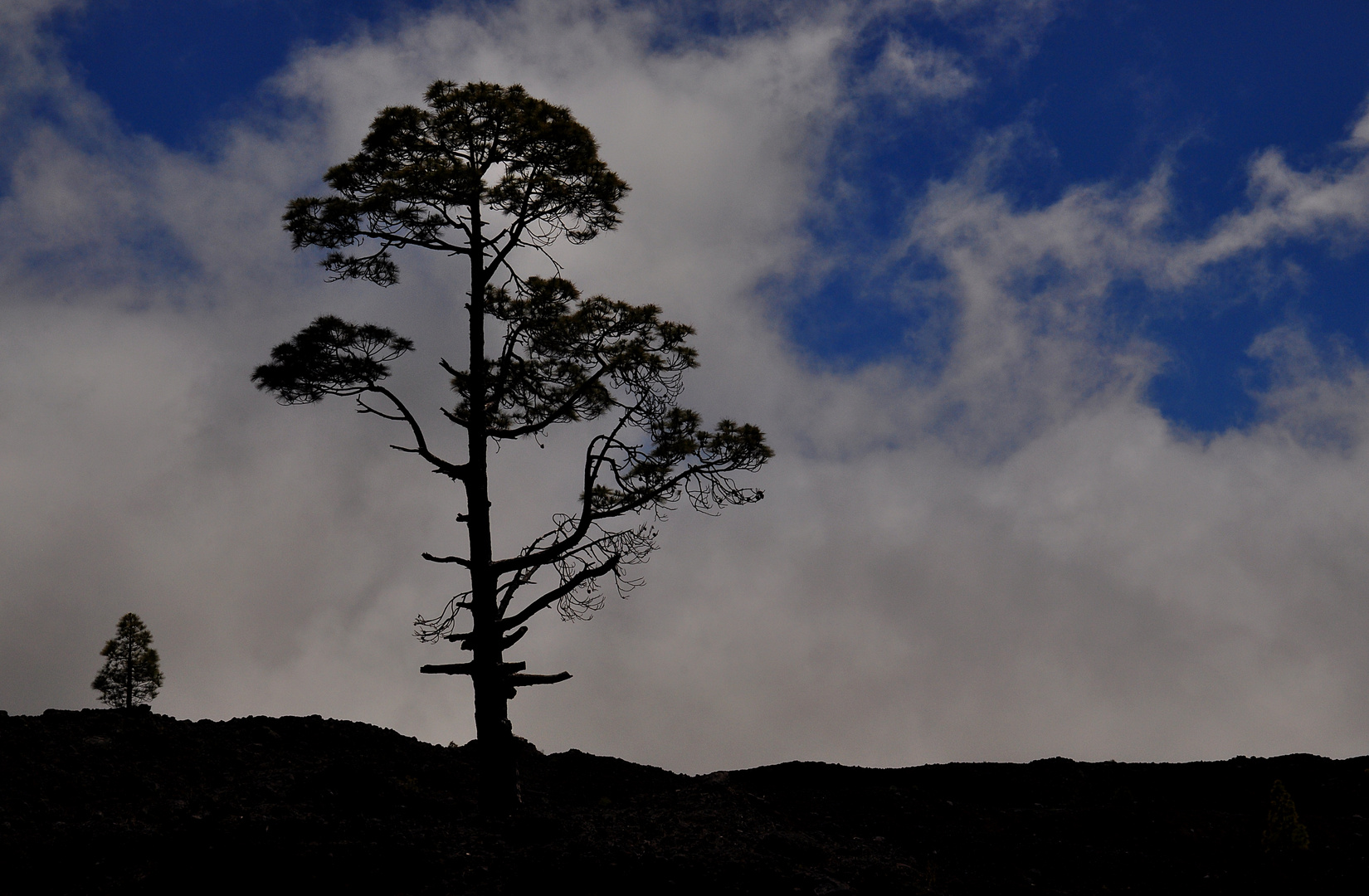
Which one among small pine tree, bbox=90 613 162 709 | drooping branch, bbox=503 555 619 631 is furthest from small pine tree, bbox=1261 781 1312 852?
small pine tree, bbox=90 613 162 709

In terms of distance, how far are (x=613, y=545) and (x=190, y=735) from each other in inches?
274

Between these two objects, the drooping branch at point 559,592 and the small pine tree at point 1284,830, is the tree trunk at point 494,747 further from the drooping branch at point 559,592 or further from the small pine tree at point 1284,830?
the small pine tree at point 1284,830

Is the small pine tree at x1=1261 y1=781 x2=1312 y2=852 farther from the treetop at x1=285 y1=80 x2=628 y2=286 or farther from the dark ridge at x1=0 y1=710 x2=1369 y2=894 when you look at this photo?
the treetop at x1=285 y1=80 x2=628 y2=286

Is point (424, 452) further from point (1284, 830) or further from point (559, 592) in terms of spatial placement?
point (1284, 830)

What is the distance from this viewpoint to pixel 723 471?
49.0 ft

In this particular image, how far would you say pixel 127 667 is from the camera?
25172 mm

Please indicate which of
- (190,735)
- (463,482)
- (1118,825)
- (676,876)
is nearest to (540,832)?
(676,876)

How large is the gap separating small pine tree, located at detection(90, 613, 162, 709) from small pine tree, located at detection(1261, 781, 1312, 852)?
80.9 feet

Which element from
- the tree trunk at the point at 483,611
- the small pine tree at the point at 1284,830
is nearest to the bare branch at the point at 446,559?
the tree trunk at the point at 483,611

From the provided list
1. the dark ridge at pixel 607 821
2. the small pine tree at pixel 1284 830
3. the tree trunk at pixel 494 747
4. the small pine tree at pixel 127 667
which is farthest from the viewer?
the small pine tree at pixel 127 667

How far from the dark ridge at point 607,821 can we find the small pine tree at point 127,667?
35.6 ft

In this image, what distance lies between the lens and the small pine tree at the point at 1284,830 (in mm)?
11742

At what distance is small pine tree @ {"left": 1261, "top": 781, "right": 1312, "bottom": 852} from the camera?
11.7 meters

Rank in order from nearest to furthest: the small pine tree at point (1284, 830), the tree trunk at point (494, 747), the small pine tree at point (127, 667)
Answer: the small pine tree at point (1284, 830) → the tree trunk at point (494, 747) → the small pine tree at point (127, 667)
